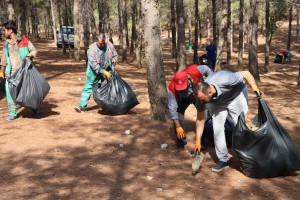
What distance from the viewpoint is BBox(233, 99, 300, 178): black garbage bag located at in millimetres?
3887

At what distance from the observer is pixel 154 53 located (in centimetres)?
→ 573

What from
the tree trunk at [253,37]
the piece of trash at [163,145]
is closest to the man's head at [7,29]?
the piece of trash at [163,145]

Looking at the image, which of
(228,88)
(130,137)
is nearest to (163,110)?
(130,137)

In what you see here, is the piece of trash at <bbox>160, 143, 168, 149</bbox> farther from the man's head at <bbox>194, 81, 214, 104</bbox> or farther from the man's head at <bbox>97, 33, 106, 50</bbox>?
the man's head at <bbox>97, 33, 106, 50</bbox>

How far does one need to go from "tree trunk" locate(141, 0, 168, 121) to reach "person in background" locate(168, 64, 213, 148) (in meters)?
0.98

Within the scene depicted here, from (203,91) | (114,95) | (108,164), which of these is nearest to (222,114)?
(203,91)

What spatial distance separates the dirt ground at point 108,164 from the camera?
11.6 ft

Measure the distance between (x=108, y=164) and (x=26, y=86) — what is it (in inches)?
95.6

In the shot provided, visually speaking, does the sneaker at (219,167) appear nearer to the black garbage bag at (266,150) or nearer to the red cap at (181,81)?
the black garbage bag at (266,150)

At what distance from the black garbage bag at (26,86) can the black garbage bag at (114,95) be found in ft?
3.35

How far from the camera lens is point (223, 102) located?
4.06 meters

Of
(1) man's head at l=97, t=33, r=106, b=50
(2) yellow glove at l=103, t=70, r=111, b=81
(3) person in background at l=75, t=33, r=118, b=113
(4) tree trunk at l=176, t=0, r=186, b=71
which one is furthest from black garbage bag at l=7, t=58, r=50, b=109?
(4) tree trunk at l=176, t=0, r=186, b=71

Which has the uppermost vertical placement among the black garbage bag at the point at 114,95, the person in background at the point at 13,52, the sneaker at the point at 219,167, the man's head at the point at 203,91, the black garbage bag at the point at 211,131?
the person in background at the point at 13,52

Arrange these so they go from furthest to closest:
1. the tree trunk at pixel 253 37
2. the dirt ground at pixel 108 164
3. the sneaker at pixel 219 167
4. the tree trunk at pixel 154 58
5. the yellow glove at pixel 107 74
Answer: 1. the tree trunk at pixel 253 37
2. the yellow glove at pixel 107 74
3. the tree trunk at pixel 154 58
4. the sneaker at pixel 219 167
5. the dirt ground at pixel 108 164
